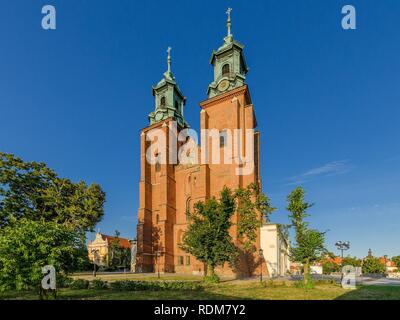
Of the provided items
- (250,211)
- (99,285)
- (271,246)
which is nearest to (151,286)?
(99,285)

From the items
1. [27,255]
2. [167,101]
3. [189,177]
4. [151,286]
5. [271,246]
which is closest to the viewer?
[27,255]

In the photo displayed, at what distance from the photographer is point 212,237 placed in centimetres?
A: 2467

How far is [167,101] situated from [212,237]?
108 ft

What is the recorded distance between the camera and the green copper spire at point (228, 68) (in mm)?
42250

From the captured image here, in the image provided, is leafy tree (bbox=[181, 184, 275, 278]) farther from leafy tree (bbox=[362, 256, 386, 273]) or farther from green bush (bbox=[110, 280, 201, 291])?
leafy tree (bbox=[362, 256, 386, 273])

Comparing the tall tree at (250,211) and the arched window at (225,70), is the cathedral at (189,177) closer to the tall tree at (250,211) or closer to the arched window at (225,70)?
the arched window at (225,70)

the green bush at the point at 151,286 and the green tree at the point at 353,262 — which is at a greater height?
the green bush at the point at 151,286

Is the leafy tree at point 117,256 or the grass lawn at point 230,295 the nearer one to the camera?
the grass lawn at point 230,295

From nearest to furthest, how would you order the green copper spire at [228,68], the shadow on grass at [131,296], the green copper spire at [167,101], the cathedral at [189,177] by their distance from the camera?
the shadow on grass at [131,296] < the cathedral at [189,177] < the green copper spire at [228,68] < the green copper spire at [167,101]

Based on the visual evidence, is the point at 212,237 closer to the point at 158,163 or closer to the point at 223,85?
the point at 158,163

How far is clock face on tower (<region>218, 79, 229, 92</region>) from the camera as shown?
42.4 metres

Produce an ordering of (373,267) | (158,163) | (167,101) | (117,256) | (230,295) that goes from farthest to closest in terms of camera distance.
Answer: (117,256) → (373,267) → (167,101) → (158,163) → (230,295)

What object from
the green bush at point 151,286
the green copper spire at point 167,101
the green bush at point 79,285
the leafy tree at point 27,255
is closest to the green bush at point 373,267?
the green copper spire at point 167,101
